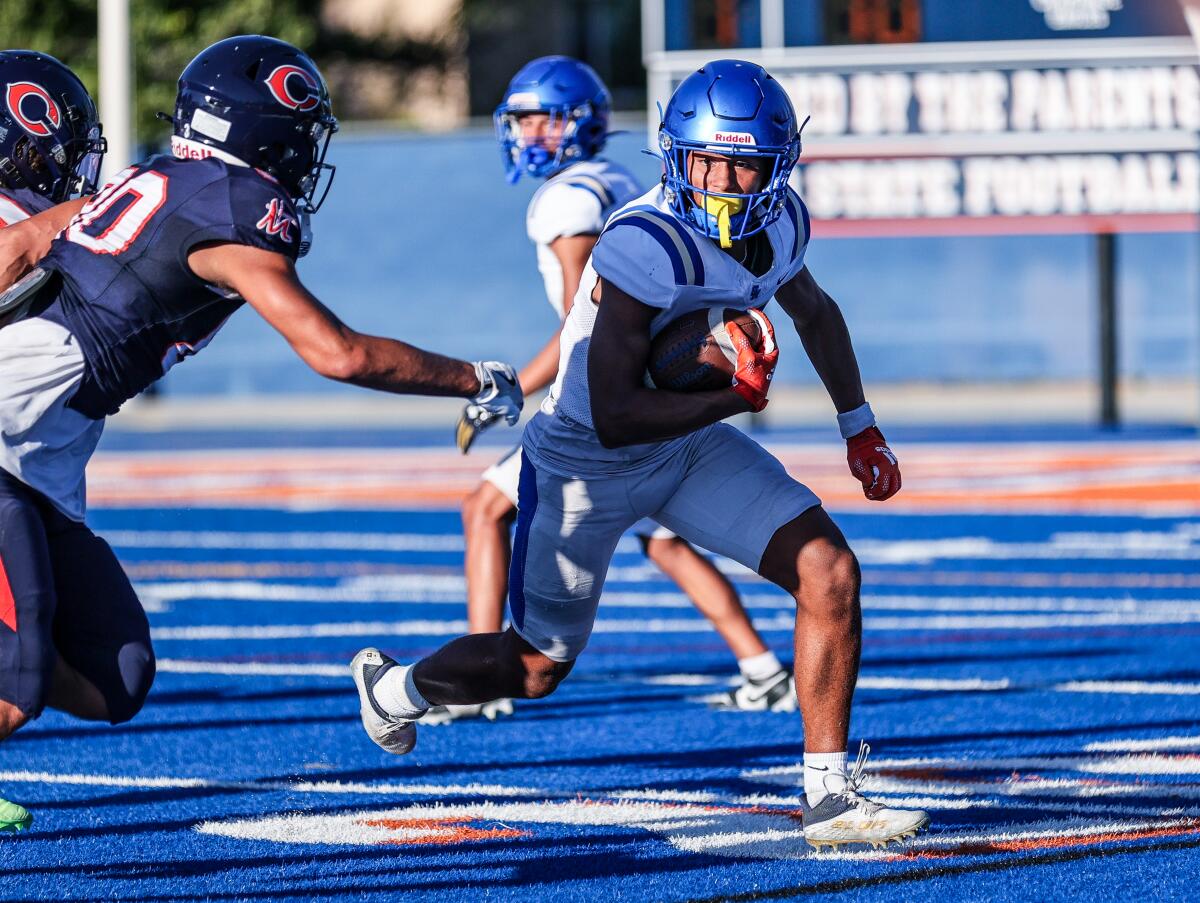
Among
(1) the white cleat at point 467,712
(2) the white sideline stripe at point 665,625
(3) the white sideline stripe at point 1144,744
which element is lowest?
(2) the white sideline stripe at point 665,625

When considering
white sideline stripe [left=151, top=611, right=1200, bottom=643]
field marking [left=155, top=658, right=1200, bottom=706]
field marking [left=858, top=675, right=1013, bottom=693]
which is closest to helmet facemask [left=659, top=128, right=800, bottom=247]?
field marking [left=155, top=658, right=1200, bottom=706]

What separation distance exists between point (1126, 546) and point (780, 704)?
4.02m

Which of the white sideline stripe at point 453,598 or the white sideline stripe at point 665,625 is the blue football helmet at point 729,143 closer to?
the white sideline stripe at point 665,625

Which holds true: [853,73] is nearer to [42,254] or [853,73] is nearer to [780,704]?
[780,704]

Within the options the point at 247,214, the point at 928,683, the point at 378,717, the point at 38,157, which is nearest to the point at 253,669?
the point at 378,717

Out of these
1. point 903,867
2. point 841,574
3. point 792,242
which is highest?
point 792,242

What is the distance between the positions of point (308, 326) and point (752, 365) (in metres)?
0.92

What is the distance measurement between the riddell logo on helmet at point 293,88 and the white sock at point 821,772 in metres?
1.83

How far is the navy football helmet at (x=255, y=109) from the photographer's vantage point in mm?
3939

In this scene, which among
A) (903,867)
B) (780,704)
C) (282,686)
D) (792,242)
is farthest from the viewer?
(282,686)

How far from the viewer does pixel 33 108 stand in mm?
4148

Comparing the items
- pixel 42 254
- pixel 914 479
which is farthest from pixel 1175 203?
pixel 42 254

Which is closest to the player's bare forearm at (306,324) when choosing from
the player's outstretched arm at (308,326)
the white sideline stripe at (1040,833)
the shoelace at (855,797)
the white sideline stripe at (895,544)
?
the player's outstretched arm at (308,326)

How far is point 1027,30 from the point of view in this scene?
547 inches
